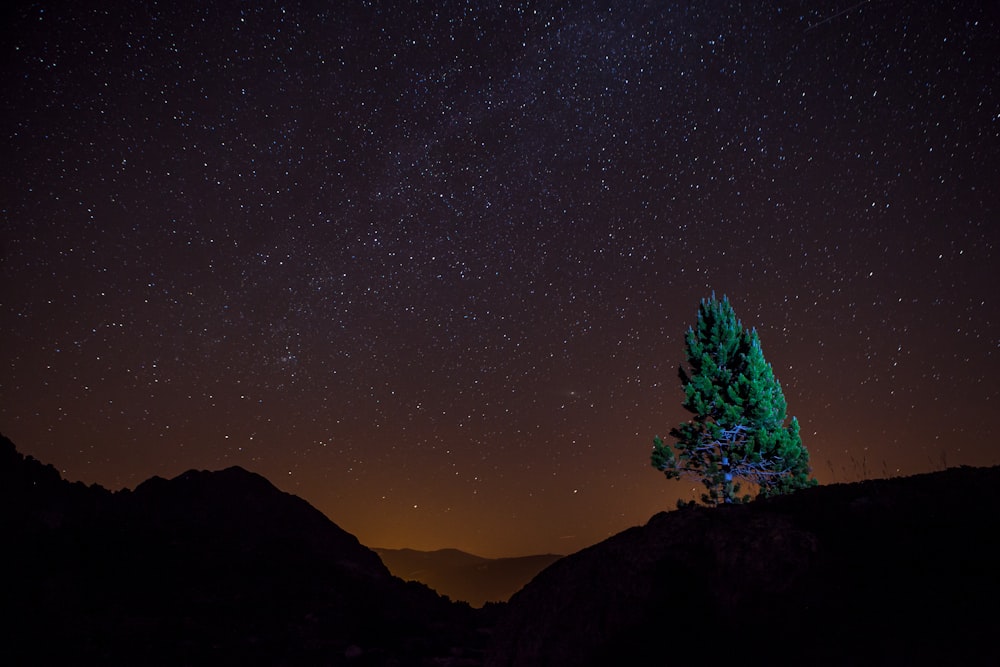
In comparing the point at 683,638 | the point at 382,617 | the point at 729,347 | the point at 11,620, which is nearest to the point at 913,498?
the point at 683,638

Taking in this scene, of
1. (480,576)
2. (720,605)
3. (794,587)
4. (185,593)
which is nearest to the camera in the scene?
(794,587)

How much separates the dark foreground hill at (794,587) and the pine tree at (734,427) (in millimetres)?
14718

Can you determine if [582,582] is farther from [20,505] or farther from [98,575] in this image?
[20,505]

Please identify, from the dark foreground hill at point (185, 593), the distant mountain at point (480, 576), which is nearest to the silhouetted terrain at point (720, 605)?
the dark foreground hill at point (185, 593)

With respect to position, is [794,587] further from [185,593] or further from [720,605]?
[185,593]

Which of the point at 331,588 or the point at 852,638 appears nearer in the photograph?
the point at 852,638

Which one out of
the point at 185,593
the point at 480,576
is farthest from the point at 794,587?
the point at 480,576

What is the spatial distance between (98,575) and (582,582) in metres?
21.7

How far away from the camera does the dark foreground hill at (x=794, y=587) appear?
439 cm

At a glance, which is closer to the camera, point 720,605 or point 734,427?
point 720,605

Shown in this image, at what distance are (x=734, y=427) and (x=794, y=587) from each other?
17.0m

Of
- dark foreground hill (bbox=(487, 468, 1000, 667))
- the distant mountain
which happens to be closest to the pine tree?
dark foreground hill (bbox=(487, 468, 1000, 667))

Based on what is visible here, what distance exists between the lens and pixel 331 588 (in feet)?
76.2

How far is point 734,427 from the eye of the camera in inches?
824
